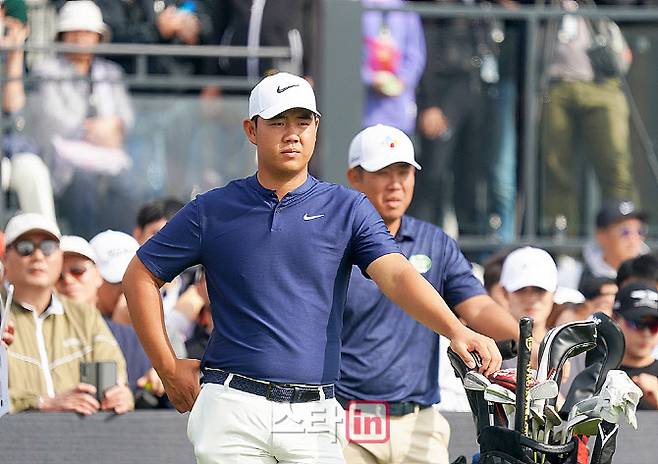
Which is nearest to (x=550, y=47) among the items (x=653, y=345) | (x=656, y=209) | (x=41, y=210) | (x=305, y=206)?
(x=656, y=209)

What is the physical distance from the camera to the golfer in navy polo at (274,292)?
4656 millimetres

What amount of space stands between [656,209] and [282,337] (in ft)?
18.2

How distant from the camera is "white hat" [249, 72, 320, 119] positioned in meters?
Result: 4.69

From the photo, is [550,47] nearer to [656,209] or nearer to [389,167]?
[656,209]

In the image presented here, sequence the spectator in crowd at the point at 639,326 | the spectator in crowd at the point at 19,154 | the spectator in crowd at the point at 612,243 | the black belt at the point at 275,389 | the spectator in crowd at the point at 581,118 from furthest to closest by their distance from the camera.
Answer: the spectator in crowd at the point at 581,118 → the spectator in crowd at the point at 612,243 → the spectator in crowd at the point at 19,154 → the spectator in crowd at the point at 639,326 → the black belt at the point at 275,389

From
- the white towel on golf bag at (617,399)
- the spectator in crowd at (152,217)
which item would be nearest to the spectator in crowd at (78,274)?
the spectator in crowd at (152,217)

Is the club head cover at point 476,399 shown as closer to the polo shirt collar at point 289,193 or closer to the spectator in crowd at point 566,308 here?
the polo shirt collar at point 289,193

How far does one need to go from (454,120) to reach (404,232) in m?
3.35

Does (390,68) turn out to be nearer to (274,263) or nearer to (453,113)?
(453,113)

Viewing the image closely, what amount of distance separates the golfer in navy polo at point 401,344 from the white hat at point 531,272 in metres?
1.25

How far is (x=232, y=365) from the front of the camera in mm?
4707

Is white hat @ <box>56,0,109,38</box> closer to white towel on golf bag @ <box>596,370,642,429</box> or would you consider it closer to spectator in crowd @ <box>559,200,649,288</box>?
spectator in crowd @ <box>559,200,649,288</box>

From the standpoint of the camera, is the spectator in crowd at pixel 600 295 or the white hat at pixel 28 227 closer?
the white hat at pixel 28 227

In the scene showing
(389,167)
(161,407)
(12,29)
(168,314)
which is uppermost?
(12,29)
